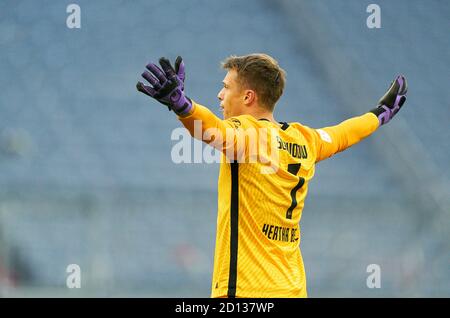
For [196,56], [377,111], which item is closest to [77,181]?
[196,56]

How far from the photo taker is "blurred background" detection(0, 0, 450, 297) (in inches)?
179

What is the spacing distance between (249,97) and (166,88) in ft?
1.54

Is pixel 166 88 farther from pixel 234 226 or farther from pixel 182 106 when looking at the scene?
pixel 234 226

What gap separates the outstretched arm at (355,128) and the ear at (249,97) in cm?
29

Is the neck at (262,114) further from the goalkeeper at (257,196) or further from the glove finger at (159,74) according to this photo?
the glove finger at (159,74)

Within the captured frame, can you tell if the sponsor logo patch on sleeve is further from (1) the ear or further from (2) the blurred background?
(2) the blurred background

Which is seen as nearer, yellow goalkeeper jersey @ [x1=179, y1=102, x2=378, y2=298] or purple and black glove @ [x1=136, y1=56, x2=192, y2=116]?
purple and black glove @ [x1=136, y1=56, x2=192, y2=116]

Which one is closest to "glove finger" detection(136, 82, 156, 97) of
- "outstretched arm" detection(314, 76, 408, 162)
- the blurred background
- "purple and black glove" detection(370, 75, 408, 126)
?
"outstretched arm" detection(314, 76, 408, 162)

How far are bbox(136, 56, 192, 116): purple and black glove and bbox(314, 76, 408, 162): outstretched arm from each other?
2.26 ft

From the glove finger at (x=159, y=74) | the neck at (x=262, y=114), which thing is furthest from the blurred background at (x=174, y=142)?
the glove finger at (x=159, y=74)

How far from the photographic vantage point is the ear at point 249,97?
2373 mm

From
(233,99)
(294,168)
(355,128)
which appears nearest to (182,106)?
(233,99)

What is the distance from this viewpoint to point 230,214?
7.45ft

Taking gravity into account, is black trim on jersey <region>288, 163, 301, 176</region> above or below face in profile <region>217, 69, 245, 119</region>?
below
